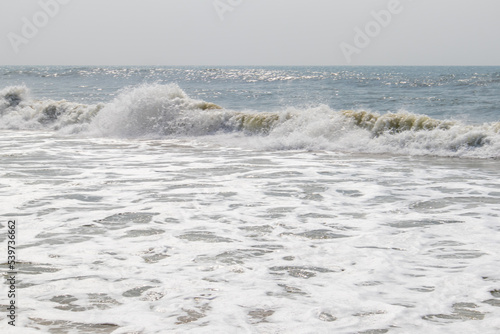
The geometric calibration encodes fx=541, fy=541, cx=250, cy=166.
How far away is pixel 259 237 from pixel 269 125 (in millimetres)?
9329

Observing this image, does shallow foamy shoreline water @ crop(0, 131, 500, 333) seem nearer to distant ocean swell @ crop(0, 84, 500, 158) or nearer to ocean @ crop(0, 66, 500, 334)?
ocean @ crop(0, 66, 500, 334)

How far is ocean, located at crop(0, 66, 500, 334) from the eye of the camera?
317 cm

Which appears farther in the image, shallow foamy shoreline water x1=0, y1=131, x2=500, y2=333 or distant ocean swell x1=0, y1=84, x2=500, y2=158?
distant ocean swell x1=0, y1=84, x2=500, y2=158

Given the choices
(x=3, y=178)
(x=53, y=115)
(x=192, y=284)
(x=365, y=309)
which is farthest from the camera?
(x=53, y=115)

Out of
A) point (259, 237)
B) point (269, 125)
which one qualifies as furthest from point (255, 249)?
point (269, 125)

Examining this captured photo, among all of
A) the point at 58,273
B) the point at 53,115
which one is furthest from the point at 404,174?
the point at 53,115

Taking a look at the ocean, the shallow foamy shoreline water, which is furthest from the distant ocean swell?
the shallow foamy shoreline water

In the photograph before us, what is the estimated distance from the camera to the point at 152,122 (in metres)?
15.1

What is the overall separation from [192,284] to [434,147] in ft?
26.8

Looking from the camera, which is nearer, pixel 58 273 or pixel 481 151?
pixel 58 273

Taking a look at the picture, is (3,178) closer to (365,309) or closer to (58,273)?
(58,273)

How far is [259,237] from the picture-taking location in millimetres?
4699

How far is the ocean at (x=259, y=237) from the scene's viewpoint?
3.17 metres

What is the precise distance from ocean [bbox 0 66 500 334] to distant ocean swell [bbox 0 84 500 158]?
0.27ft
